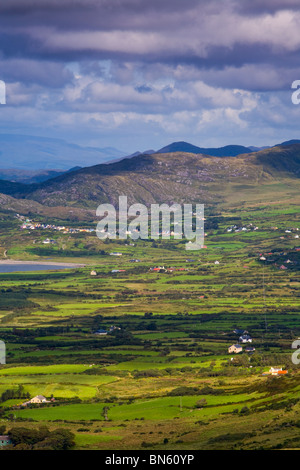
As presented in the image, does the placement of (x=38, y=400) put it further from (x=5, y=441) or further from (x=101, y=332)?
→ (x=101, y=332)

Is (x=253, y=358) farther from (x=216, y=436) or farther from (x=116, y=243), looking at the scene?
(x=116, y=243)

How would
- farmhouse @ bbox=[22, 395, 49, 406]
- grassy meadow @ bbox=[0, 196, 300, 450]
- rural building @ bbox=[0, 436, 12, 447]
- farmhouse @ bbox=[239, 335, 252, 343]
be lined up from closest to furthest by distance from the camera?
rural building @ bbox=[0, 436, 12, 447] < grassy meadow @ bbox=[0, 196, 300, 450] < farmhouse @ bbox=[22, 395, 49, 406] < farmhouse @ bbox=[239, 335, 252, 343]

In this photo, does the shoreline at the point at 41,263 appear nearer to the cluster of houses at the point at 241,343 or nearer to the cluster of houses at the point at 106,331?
the cluster of houses at the point at 106,331

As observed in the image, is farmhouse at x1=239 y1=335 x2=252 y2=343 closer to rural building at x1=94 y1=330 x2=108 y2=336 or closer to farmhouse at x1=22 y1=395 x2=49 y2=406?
rural building at x1=94 y1=330 x2=108 y2=336

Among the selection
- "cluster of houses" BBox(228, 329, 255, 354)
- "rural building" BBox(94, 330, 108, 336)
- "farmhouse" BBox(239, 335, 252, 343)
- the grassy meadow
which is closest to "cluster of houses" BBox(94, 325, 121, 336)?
"rural building" BBox(94, 330, 108, 336)

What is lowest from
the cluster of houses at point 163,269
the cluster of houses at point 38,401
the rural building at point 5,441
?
the cluster of houses at point 38,401

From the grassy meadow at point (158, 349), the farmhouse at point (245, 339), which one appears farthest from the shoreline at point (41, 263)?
the farmhouse at point (245, 339)

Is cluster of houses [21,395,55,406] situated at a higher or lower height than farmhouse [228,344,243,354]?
lower
